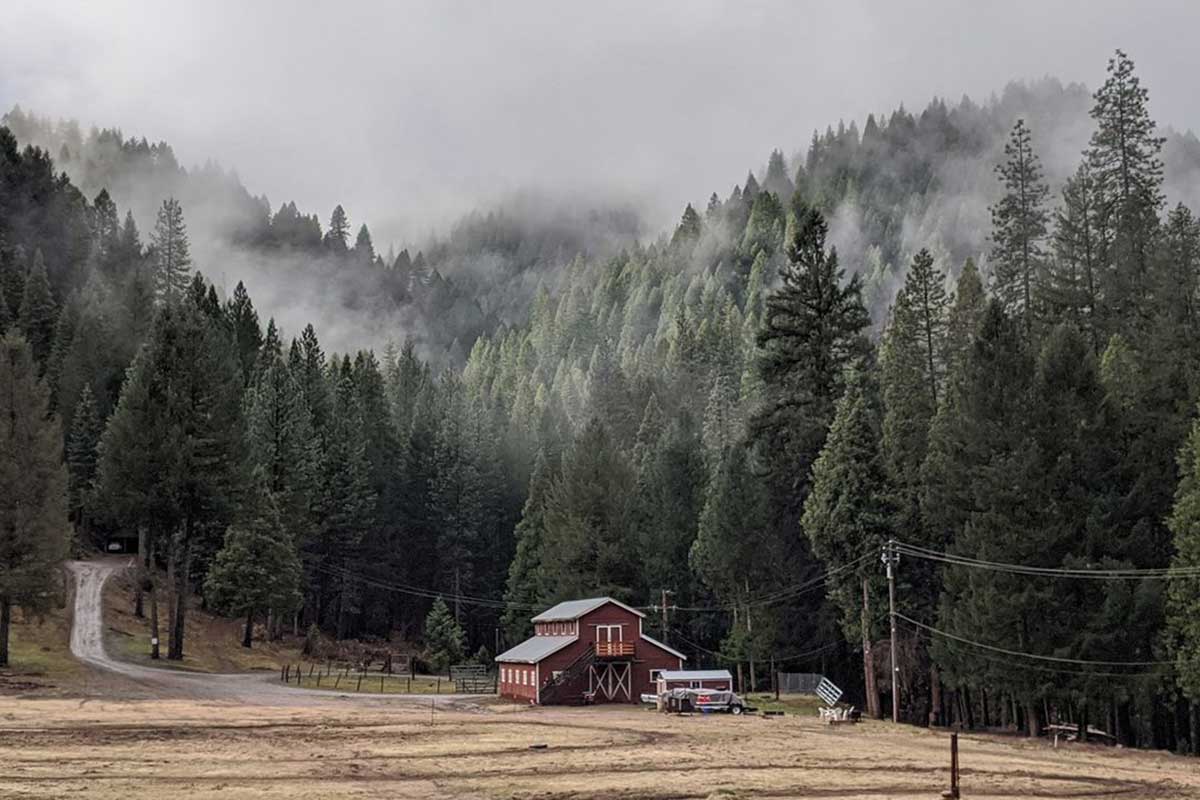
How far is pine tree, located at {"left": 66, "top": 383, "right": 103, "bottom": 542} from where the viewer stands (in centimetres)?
9644

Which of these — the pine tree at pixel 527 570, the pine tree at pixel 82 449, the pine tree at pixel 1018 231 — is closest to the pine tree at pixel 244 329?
the pine tree at pixel 82 449

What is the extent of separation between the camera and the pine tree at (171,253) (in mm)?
137500

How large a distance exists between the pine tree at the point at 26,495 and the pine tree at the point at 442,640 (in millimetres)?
34364

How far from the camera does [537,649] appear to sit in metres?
68.2

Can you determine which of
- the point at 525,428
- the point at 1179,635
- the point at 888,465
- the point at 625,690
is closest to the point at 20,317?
the point at 525,428

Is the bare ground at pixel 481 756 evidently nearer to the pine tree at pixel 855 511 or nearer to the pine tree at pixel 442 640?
the pine tree at pixel 855 511

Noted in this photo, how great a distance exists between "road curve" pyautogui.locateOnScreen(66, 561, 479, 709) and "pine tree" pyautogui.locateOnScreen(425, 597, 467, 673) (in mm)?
18883

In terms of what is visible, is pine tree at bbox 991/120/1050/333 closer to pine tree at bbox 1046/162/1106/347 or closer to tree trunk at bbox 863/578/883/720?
pine tree at bbox 1046/162/1106/347

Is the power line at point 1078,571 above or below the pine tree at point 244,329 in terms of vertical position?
below

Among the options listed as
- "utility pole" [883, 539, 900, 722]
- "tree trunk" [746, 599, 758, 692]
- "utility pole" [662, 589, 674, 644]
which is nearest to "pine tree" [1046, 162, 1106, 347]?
"utility pole" [883, 539, 900, 722]

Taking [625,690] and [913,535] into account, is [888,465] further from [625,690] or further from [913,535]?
[625,690]

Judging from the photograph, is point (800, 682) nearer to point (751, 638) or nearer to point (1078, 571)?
point (751, 638)

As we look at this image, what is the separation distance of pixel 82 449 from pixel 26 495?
1582 inches

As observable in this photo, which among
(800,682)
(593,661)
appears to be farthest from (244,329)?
(800,682)
